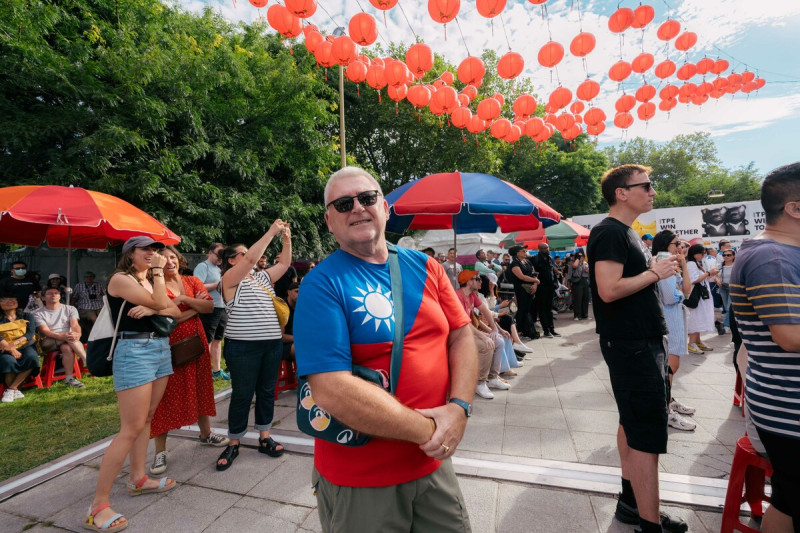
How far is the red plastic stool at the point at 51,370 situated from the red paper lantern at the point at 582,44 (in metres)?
9.88

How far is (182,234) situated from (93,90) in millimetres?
3624

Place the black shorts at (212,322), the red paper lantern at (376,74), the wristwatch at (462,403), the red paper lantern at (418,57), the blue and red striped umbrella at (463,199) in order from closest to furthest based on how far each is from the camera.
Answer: the wristwatch at (462,403) → the blue and red striped umbrella at (463,199) → the black shorts at (212,322) → the red paper lantern at (418,57) → the red paper lantern at (376,74)

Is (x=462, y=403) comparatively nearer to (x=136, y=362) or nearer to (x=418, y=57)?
(x=136, y=362)

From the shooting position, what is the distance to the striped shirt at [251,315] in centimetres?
330

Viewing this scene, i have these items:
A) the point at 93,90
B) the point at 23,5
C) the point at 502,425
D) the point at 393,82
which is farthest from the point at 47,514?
the point at 23,5

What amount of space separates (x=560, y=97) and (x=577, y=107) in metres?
1.57

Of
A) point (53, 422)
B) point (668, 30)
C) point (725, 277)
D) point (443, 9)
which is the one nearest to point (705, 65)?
point (668, 30)

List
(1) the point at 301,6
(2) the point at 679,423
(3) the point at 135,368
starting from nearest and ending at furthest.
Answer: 1. (3) the point at 135,368
2. (2) the point at 679,423
3. (1) the point at 301,6

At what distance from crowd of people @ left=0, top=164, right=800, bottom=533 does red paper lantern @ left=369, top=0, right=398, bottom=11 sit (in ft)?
12.7

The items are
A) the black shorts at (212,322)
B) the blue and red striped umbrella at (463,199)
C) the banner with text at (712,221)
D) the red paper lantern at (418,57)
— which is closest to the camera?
the blue and red striped umbrella at (463,199)

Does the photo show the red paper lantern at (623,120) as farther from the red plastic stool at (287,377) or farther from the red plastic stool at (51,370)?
the red plastic stool at (51,370)

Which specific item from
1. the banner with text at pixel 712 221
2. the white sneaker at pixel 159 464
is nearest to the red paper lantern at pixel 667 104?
the banner with text at pixel 712 221

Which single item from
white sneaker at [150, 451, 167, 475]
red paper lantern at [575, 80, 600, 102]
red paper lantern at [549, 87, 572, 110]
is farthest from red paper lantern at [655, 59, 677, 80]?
white sneaker at [150, 451, 167, 475]

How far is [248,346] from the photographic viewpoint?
3301mm
